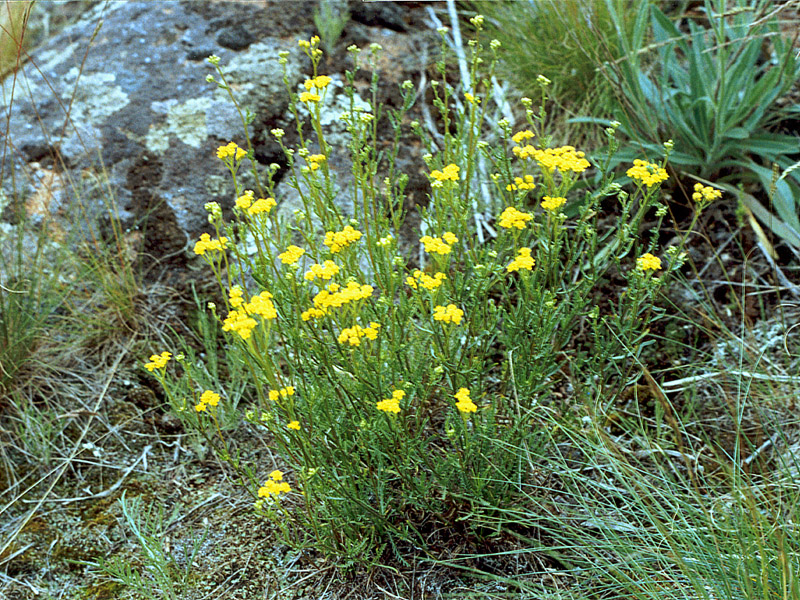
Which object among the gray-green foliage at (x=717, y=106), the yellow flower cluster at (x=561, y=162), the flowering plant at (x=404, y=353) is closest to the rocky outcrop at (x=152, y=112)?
the flowering plant at (x=404, y=353)

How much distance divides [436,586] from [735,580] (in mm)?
733

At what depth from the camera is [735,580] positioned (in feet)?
5.30

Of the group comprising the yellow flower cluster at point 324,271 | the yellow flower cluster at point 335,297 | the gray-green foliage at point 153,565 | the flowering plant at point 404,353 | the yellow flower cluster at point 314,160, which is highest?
the yellow flower cluster at point 314,160

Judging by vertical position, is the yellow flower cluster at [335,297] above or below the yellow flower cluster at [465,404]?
above

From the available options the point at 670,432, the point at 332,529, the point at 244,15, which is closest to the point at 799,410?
the point at 670,432

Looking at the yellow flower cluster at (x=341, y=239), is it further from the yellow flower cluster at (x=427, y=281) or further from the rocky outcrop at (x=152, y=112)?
the rocky outcrop at (x=152, y=112)

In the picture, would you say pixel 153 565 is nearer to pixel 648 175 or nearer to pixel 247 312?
pixel 247 312

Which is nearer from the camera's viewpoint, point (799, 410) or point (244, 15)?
point (799, 410)

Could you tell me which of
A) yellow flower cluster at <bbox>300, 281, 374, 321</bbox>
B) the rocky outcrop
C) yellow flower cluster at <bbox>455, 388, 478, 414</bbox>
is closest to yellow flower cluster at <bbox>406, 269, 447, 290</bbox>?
yellow flower cluster at <bbox>300, 281, 374, 321</bbox>

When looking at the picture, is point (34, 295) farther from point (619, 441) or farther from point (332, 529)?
point (619, 441)

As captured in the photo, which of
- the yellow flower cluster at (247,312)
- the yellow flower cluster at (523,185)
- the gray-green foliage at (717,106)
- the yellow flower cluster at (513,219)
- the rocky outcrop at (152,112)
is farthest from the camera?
the rocky outcrop at (152,112)

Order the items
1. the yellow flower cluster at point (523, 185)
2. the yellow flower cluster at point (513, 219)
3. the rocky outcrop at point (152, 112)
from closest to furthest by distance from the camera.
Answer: the yellow flower cluster at point (513, 219), the yellow flower cluster at point (523, 185), the rocky outcrop at point (152, 112)

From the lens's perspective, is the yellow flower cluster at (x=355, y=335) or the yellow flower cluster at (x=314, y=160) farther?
the yellow flower cluster at (x=314, y=160)

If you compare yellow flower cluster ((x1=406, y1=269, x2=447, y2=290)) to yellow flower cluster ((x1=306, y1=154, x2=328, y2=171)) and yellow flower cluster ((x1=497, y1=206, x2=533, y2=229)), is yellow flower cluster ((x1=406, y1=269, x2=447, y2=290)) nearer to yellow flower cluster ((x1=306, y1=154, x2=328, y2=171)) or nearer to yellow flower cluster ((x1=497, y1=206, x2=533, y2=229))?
yellow flower cluster ((x1=497, y1=206, x2=533, y2=229))
